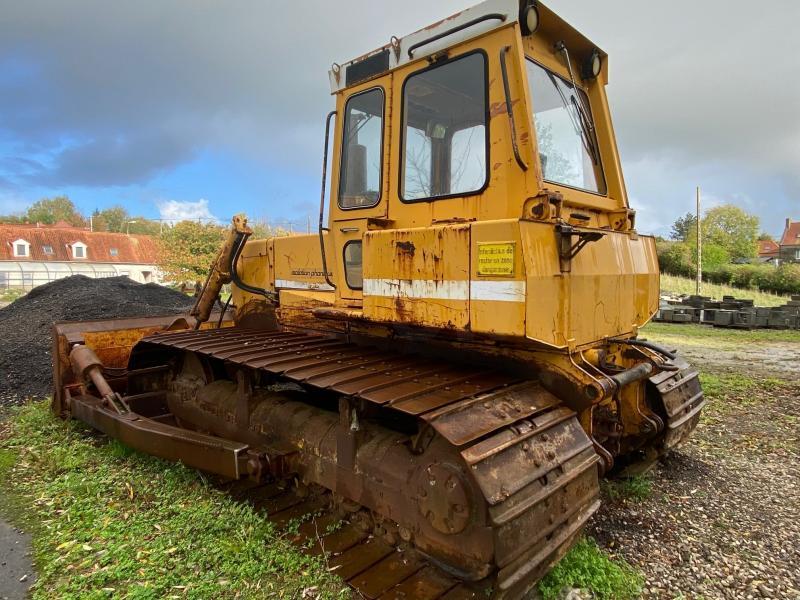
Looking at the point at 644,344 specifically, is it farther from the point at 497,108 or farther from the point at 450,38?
the point at 450,38

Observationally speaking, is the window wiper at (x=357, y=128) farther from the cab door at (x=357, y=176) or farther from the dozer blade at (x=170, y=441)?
the dozer blade at (x=170, y=441)

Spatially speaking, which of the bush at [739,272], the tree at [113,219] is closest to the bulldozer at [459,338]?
the bush at [739,272]

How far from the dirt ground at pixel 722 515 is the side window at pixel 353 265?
2247 millimetres

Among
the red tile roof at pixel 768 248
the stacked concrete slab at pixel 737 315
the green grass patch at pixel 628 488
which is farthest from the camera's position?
the red tile roof at pixel 768 248

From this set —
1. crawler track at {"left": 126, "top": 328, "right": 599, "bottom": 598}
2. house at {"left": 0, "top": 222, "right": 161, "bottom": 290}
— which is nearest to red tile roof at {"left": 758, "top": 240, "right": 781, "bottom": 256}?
house at {"left": 0, "top": 222, "right": 161, "bottom": 290}

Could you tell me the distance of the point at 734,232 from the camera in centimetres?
5812

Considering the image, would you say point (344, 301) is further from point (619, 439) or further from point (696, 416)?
point (696, 416)

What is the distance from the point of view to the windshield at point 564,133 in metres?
3.25

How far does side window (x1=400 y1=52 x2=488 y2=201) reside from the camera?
10.2 feet

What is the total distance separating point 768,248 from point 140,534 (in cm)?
9829

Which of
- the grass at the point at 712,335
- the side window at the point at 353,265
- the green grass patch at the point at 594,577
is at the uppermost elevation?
the side window at the point at 353,265

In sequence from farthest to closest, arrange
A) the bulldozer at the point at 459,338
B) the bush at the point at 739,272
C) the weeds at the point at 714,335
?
the bush at the point at 739,272, the weeds at the point at 714,335, the bulldozer at the point at 459,338

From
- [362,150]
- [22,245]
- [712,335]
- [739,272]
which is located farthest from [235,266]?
[22,245]

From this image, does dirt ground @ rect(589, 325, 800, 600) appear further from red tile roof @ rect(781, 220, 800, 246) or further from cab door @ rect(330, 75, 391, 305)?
red tile roof @ rect(781, 220, 800, 246)
